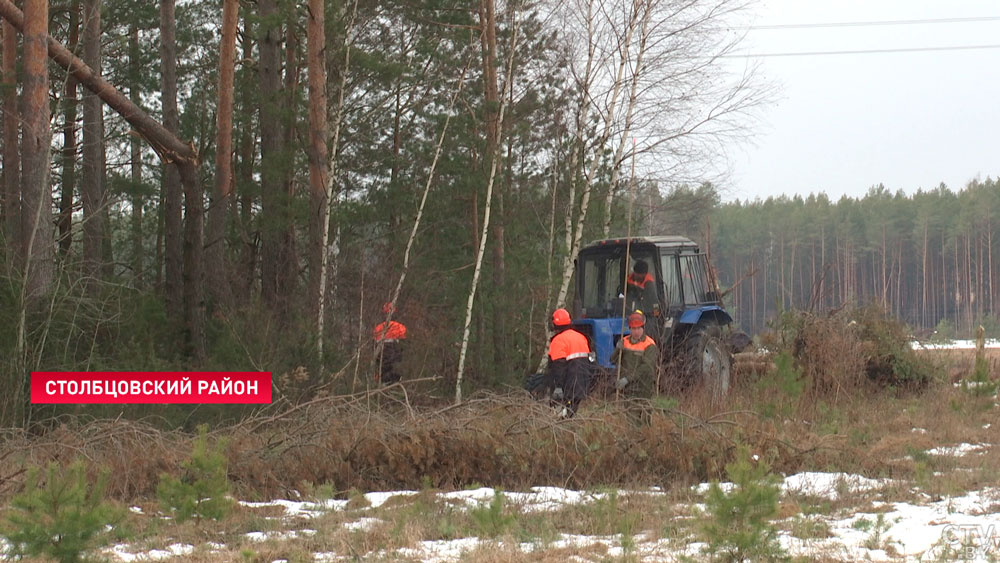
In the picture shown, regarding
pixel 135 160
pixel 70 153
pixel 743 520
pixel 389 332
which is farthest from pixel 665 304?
pixel 135 160

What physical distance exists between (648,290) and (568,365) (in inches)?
159

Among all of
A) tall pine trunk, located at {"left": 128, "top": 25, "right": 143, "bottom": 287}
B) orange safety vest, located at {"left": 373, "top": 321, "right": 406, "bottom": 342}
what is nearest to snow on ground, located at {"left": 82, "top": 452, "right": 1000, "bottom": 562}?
orange safety vest, located at {"left": 373, "top": 321, "right": 406, "bottom": 342}

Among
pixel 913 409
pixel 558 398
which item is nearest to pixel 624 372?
pixel 558 398

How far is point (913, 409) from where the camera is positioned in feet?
50.0

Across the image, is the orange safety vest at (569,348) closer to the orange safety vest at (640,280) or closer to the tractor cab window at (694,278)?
the orange safety vest at (640,280)

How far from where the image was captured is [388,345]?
53.5 ft

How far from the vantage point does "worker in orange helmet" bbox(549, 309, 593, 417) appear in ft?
38.5

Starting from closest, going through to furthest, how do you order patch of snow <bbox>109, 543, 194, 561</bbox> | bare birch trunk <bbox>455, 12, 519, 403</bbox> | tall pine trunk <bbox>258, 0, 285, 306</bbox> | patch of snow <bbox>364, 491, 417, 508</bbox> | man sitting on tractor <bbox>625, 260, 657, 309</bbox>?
patch of snow <bbox>109, 543, 194, 561</bbox>
patch of snow <bbox>364, 491, 417, 508</bbox>
man sitting on tractor <bbox>625, 260, 657, 309</bbox>
tall pine trunk <bbox>258, 0, 285, 306</bbox>
bare birch trunk <bbox>455, 12, 519, 403</bbox>

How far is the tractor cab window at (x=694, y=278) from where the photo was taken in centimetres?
1610

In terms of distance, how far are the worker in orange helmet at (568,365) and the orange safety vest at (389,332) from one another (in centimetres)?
399

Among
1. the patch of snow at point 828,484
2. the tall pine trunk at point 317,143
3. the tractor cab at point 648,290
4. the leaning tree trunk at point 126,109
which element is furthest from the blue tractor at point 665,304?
the leaning tree trunk at point 126,109

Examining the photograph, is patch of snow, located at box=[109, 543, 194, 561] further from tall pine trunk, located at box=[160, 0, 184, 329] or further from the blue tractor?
tall pine trunk, located at box=[160, 0, 184, 329]

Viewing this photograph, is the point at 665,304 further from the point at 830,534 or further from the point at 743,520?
the point at 743,520

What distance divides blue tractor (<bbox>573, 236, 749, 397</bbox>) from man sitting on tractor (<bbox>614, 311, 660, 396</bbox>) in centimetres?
186
